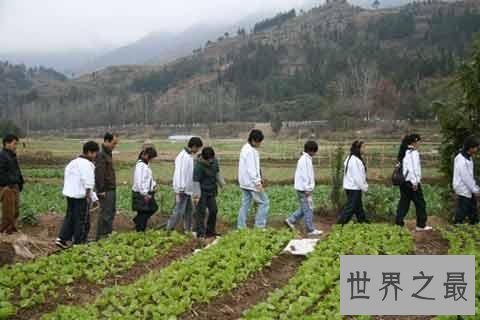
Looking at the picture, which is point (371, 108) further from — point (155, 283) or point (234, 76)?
point (155, 283)

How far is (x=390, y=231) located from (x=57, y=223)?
9.80 m

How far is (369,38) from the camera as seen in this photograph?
437 feet

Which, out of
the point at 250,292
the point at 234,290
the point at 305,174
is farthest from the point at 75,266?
the point at 305,174

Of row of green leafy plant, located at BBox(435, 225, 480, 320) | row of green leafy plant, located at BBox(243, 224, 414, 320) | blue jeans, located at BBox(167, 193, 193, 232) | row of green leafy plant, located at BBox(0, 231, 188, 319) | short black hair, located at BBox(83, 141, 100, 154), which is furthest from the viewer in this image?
blue jeans, located at BBox(167, 193, 193, 232)

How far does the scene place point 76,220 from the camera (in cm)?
1045

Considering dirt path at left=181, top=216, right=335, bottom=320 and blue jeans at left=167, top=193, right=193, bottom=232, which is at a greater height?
blue jeans at left=167, top=193, right=193, bottom=232

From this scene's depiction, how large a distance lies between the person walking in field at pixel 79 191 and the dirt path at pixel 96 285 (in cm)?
188

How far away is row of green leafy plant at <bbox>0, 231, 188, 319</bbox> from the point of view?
293 inches

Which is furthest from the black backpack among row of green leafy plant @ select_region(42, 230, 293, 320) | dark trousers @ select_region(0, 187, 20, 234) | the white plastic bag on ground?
dark trousers @ select_region(0, 187, 20, 234)

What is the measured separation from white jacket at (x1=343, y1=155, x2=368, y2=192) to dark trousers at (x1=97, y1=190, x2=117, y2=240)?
508 centimetres

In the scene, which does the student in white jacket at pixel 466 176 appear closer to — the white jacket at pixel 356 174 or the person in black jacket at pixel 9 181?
the white jacket at pixel 356 174

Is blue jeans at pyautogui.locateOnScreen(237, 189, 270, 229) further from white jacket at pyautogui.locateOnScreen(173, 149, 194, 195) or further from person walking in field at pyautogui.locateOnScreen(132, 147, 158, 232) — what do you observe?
person walking in field at pyautogui.locateOnScreen(132, 147, 158, 232)

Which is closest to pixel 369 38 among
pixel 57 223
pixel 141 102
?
pixel 141 102

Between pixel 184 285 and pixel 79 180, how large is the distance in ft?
12.4
